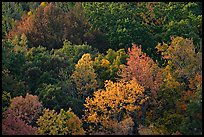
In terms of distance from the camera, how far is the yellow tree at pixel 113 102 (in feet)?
143

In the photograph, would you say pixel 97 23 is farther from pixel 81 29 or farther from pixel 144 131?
pixel 144 131

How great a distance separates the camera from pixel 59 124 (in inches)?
1594

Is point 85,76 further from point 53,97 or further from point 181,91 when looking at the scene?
point 181,91

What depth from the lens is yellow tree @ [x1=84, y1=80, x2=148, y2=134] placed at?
143ft

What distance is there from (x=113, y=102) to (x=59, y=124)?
651 cm

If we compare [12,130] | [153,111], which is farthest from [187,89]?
[12,130]

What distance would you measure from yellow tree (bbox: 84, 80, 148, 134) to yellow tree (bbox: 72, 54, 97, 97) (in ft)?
10.6

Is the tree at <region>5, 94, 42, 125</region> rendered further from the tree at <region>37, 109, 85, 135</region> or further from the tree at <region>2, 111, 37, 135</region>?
the tree at <region>2, 111, 37, 135</region>

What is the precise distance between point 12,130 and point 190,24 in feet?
108

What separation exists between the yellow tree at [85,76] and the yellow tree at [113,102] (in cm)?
324

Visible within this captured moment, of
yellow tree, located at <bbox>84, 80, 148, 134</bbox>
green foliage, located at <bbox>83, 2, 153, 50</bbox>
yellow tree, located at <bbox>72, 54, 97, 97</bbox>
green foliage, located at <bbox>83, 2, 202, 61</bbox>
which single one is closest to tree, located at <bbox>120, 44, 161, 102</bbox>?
yellow tree, located at <bbox>84, 80, 148, 134</bbox>

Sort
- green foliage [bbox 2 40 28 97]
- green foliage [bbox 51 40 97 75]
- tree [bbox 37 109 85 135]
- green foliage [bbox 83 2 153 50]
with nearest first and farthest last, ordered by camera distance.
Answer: tree [bbox 37 109 85 135] < green foliage [bbox 2 40 28 97] < green foliage [bbox 51 40 97 75] < green foliage [bbox 83 2 153 50]

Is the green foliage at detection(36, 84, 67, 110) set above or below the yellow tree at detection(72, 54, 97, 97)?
below

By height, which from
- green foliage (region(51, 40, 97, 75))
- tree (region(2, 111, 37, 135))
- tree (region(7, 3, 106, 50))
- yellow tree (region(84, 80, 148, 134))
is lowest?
tree (region(2, 111, 37, 135))
